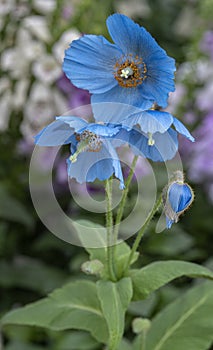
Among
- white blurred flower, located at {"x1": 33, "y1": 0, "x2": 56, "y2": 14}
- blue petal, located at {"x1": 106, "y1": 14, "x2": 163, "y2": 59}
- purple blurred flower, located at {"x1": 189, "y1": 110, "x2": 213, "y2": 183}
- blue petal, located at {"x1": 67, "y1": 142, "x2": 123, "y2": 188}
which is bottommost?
purple blurred flower, located at {"x1": 189, "y1": 110, "x2": 213, "y2": 183}

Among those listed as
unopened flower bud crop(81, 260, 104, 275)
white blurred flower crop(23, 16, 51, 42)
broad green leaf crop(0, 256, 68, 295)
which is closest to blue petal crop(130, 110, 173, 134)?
unopened flower bud crop(81, 260, 104, 275)

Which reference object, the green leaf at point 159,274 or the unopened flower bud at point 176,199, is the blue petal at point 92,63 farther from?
the green leaf at point 159,274

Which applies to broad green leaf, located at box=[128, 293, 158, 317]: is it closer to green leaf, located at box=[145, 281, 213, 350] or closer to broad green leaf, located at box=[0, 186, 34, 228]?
green leaf, located at box=[145, 281, 213, 350]

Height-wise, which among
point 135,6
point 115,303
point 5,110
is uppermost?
point 135,6

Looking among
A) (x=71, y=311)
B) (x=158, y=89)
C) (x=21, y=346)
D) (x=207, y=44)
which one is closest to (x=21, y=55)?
(x=207, y=44)

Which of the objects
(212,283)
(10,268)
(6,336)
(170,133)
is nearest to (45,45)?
(10,268)

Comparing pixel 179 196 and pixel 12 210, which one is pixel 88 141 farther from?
pixel 12 210
